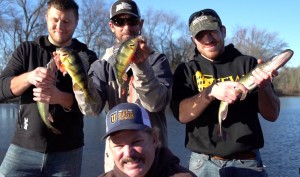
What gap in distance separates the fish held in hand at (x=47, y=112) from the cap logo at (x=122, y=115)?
4.40 feet

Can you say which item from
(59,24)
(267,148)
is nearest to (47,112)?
(59,24)

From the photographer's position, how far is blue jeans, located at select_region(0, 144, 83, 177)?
4027 millimetres

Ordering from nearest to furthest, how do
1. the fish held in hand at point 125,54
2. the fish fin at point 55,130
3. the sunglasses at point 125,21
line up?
1. the fish held in hand at point 125,54
2. the sunglasses at point 125,21
3. the fish fin at point 55,130

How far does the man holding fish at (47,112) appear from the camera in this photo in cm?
401

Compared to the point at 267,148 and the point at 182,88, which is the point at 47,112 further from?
the point at 267,148

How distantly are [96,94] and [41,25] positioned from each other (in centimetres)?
4717

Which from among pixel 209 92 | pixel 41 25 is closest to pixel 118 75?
pixel 209 92

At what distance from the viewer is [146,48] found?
331 centimetres

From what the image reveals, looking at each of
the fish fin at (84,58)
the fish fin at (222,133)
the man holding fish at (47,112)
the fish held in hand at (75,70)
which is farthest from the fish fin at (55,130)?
the fish fin at (222,133)

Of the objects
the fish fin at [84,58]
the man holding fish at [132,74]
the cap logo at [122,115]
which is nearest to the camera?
the cap logo at [122,115]

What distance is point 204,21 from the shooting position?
392 centimetres

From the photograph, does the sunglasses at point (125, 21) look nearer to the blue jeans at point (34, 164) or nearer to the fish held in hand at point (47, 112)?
the fish held in hand at point (47, 112)

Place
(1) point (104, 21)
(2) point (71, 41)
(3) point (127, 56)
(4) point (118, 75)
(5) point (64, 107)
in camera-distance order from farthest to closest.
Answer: (1) point (104, 21) → (2) point (71, 41) → (5) point (64, 107) → (4) point (118, 75) → (3) point (127, 56)

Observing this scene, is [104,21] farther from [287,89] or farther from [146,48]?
[146,48]
